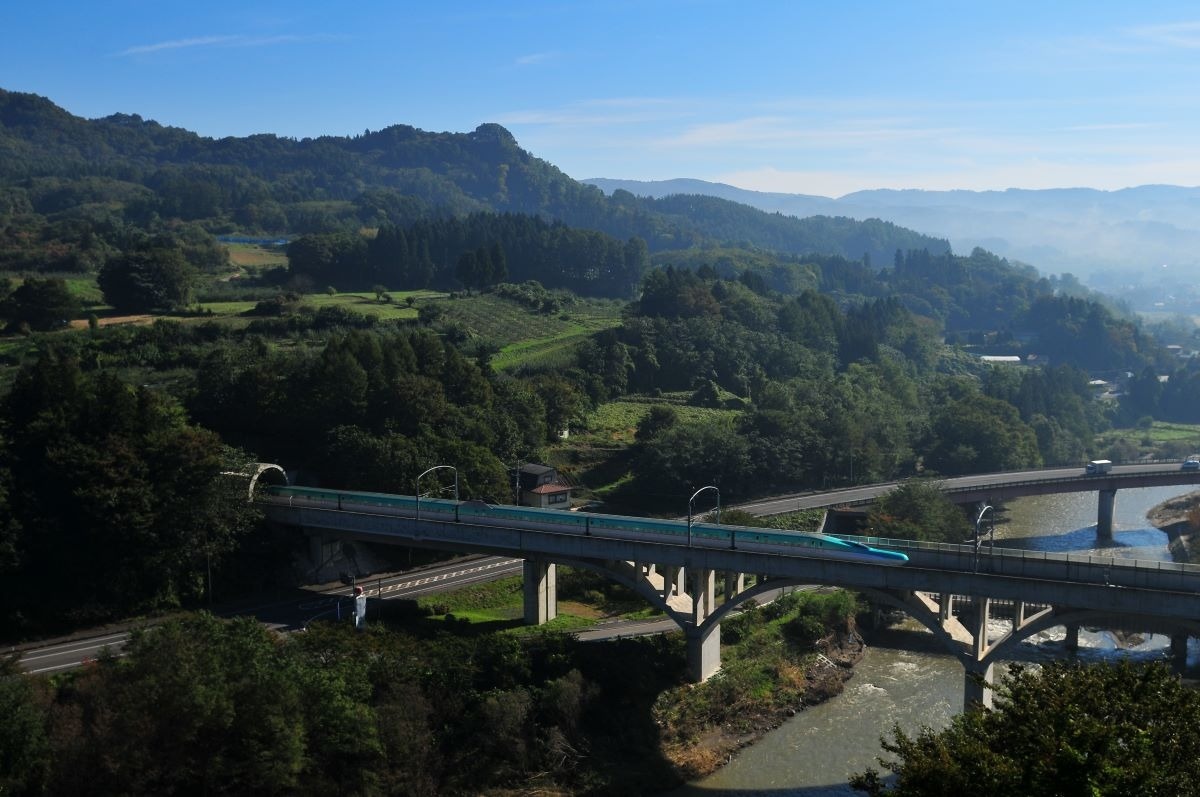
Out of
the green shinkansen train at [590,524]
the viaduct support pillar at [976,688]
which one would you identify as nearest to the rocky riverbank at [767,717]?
the green shinkansen train at [590,524]

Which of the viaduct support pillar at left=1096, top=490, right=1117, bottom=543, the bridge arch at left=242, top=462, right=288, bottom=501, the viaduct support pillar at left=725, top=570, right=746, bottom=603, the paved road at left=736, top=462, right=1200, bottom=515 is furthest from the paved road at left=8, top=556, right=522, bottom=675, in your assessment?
the viaduct support pillar at left=1096, top=490, right=1117, bottom=543

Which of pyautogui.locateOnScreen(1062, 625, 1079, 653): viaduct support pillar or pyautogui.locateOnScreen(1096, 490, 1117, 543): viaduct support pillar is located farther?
pyautogui.locateOnScreen(1096, 490, 1117, 543): viaduct support pillar

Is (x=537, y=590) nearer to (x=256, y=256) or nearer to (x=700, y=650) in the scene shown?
(x=700, y=650)

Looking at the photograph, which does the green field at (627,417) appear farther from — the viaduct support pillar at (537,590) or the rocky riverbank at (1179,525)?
the rocky riverbank at (1179,525)

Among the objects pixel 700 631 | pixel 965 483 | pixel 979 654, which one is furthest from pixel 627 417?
pixel 979 654

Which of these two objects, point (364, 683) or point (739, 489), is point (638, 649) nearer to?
point (364, 683)

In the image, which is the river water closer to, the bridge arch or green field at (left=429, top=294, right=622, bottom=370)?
the bridge arch
